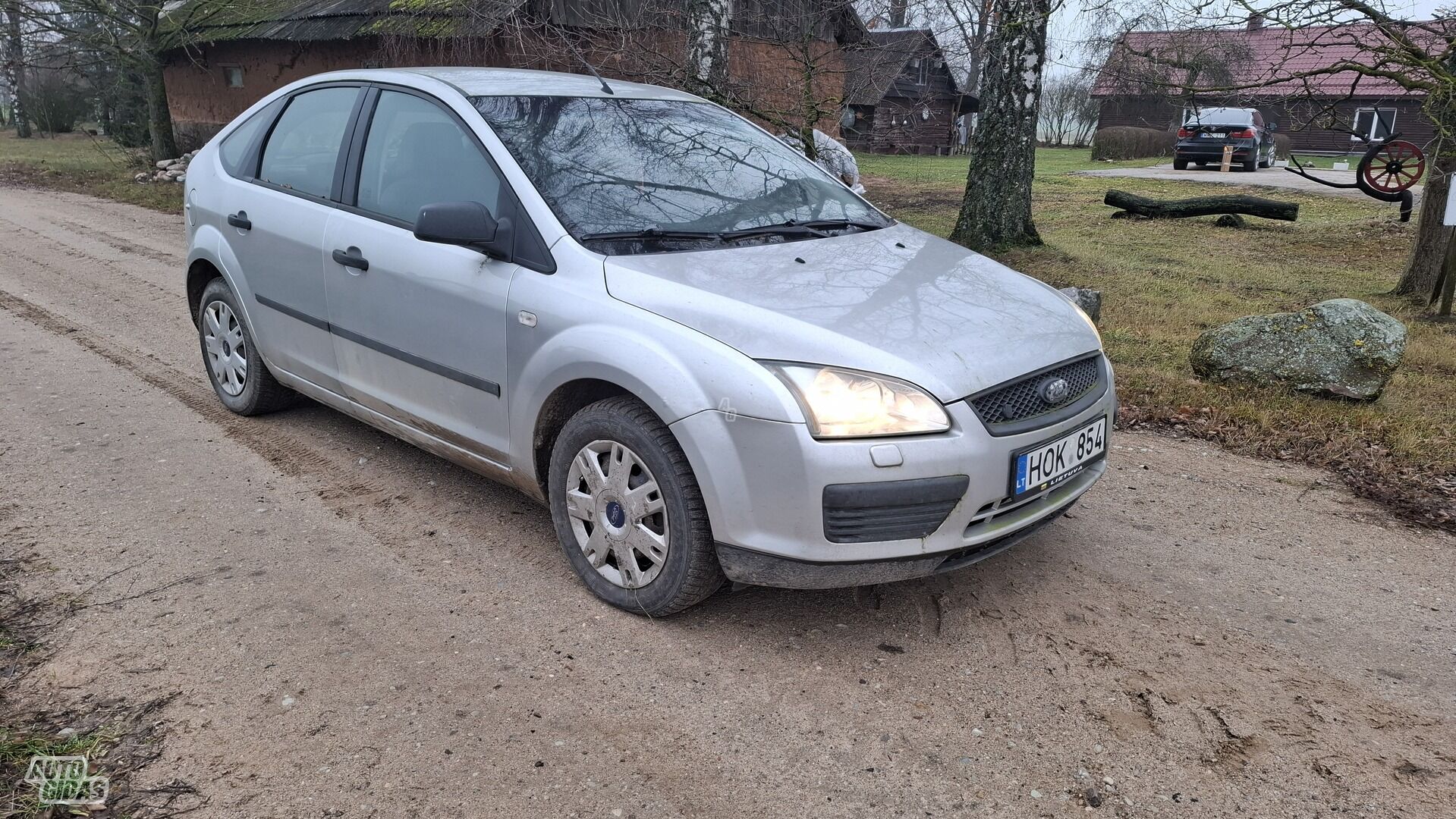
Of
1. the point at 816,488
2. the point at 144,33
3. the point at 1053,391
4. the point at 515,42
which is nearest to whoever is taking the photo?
the point at 816,488

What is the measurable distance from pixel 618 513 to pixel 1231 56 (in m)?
10.7

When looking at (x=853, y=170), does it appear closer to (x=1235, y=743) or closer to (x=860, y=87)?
(x=860, y=87)

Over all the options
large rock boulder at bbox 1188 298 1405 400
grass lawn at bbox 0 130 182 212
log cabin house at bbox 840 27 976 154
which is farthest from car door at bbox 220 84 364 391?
grass lawn at bbox 0 130 182 212

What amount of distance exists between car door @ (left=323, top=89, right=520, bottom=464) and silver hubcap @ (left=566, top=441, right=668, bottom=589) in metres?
0.43

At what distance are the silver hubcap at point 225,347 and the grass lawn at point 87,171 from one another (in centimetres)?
1045

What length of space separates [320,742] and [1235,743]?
2422 millimetres

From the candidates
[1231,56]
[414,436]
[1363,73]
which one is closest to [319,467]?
[414,436]

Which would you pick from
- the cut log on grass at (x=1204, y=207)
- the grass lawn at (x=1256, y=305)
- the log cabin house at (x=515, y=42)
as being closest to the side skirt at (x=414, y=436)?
the grass lawn at (x=1256, y=305)

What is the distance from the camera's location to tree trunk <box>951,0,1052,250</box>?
34.7ft

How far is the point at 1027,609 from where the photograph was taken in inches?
138

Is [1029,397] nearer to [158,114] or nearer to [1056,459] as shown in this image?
[1056,459]

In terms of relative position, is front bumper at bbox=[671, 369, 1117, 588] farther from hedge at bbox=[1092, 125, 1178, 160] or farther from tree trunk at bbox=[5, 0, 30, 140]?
hedge at bbox=[1092, 125, 1178, 160]

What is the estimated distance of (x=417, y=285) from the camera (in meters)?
3.89

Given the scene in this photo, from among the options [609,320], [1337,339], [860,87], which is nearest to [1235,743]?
[609,320]
